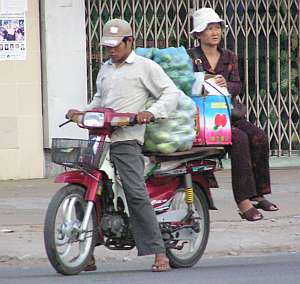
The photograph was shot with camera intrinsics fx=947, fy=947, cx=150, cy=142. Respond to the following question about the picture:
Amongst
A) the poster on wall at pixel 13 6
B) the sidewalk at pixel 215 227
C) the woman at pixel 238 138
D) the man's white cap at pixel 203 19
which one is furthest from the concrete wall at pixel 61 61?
the man's white cap at pixel 203 19

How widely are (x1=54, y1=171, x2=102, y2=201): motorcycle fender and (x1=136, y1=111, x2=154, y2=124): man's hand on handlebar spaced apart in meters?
0.50

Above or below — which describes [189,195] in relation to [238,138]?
below

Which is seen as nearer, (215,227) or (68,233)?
(68,233)

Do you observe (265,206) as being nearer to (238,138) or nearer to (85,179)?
(238,138)

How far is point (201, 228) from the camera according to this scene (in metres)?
7.75

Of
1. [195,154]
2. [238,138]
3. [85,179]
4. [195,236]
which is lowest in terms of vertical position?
[195,236]

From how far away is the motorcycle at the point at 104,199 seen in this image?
6.84 metres

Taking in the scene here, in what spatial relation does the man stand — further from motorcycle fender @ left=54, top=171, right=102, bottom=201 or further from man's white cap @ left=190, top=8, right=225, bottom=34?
man's white cap @ left=190, top=8, right=225, bottom=34

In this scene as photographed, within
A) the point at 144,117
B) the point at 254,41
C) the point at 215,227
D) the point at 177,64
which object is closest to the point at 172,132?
the point at 144,117

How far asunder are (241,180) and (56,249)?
70.9 inches

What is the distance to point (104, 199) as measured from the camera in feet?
23.4

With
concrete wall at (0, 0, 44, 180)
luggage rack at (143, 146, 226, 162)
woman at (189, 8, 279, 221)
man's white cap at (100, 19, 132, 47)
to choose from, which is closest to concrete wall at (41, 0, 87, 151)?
concrete wall at (0, 0, 44, 180)

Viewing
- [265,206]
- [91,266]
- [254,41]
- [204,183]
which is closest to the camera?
[91,266]

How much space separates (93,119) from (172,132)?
0.65m
